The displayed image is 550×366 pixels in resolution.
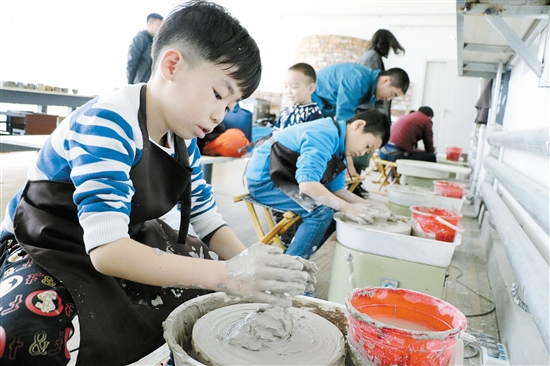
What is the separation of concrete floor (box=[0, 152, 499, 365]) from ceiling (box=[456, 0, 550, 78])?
1058 mm

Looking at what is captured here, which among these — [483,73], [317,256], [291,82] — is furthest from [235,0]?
[317,256]

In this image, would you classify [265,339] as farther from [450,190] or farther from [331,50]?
[331,50]

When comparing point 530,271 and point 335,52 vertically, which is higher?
point 335,52

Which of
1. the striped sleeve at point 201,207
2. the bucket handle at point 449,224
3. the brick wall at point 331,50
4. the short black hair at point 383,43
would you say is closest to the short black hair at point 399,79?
the short black hair at point 383,43

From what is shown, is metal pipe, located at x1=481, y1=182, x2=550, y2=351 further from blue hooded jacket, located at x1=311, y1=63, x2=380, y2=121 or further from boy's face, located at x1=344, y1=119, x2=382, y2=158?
blue hooded jacket, located at x1=311, y1=63, x2=380, y2=121

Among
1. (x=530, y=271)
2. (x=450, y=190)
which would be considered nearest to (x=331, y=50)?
(x=450, y=190)

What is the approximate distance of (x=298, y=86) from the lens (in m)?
2.69

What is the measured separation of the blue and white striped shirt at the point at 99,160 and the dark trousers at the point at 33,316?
0.11 metres

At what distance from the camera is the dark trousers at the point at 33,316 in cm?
65

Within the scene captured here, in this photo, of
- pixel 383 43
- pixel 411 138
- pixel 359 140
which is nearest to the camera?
pixel 359 140

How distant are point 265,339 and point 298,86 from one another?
215cm

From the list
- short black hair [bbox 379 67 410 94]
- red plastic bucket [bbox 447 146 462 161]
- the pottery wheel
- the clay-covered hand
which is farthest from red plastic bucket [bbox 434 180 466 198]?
red plastic bucket [bbox 447 146 462 161]

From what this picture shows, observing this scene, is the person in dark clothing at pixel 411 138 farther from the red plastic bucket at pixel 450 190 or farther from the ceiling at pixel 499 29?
the red plastic bucket at pixel 450 190

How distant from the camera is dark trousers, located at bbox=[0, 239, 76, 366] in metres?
0.65
